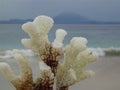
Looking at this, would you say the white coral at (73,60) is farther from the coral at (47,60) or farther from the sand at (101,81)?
the sand at (101,81)

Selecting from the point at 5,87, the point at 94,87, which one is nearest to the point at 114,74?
the point at 94,87

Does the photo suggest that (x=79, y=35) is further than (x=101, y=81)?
Yes

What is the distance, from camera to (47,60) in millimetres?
1301

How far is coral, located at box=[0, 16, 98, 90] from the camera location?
51.1 inches

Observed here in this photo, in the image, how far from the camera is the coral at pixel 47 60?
1299mm

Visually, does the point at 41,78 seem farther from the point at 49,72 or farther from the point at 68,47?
the point at 68,47

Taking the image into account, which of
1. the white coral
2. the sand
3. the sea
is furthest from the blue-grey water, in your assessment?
the white coral

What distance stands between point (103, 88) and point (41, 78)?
19.9 ft

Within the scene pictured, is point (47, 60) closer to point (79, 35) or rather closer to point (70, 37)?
point (70, 37)

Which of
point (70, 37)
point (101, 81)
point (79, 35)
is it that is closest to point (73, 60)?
point (101, 81)

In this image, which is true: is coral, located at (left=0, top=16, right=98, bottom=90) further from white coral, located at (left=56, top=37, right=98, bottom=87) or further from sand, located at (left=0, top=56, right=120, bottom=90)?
sand, located at (left=0, top=56, right=120, bottom=90)

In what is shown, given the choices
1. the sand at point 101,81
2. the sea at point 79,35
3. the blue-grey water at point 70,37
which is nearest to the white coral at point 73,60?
the sand at point 101,81

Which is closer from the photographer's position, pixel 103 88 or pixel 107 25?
pixel 103 88

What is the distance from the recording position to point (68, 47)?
4.48 feet
